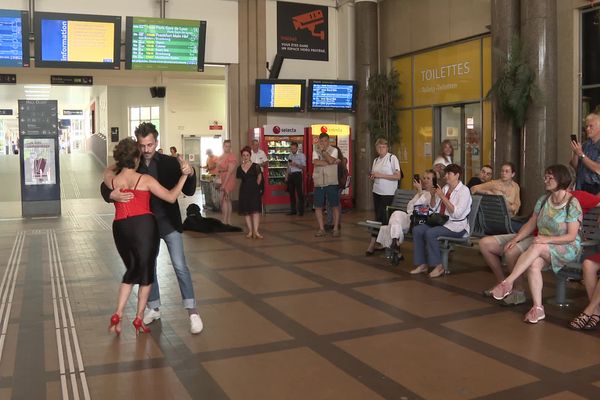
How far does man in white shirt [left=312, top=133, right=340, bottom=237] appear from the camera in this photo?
9.45 m

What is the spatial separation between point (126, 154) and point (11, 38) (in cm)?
893

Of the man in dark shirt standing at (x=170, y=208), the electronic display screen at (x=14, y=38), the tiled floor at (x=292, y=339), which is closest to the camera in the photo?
the tiled floor at (x=292, y=339)

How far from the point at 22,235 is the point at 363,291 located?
22.4 ft

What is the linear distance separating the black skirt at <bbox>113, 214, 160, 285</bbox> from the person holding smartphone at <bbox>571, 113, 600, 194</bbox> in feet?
13.5

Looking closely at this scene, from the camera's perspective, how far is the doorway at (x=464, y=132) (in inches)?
466

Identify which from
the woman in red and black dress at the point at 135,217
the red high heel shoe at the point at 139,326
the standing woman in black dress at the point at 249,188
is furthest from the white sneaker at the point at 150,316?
the standing woman in black dress at the point at 249,188

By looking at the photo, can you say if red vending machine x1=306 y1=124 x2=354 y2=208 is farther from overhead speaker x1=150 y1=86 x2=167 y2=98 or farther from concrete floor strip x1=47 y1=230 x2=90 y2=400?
overhead speaker x1=150 y1=86 x2=167 y2=98

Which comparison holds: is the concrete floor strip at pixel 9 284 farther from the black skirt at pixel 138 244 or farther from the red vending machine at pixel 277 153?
the red vending machine at pixel 277 153

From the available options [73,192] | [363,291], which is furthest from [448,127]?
[73,192]

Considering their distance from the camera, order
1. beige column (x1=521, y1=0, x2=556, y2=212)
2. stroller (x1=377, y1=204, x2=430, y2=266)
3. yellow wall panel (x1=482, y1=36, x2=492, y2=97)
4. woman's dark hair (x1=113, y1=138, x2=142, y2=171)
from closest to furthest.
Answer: woman's dark hair (x1=113, y1=138, x2=142, y2=171)
stroller (x1=377, y1=204, x2=430, y2=266)
beige column (x1=521, y1=0, x2=556, y2=212)
yellow wall panel (x1=482, y1=36, x2=492, y2=97)

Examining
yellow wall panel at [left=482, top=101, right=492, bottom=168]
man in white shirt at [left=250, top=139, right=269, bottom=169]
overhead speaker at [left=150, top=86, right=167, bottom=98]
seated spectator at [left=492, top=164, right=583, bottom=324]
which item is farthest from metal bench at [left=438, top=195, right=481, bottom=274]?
overhead speaker at [left=150, top=86, right=167, bottom=98]

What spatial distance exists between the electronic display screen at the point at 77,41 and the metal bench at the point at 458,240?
8529 mm

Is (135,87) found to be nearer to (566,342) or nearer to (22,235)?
(22,235)

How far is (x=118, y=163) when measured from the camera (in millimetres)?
4473
